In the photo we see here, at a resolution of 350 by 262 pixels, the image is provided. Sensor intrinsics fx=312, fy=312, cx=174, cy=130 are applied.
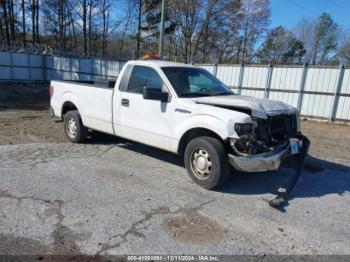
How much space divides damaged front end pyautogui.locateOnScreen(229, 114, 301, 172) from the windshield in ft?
4.16

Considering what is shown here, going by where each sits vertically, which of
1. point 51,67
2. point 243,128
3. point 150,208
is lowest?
point 150,208

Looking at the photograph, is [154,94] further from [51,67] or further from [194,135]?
[51,67]

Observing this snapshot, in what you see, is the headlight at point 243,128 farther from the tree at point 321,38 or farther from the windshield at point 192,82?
the tree at point 321,38

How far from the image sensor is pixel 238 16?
33.9m

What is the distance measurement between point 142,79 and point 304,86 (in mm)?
10026

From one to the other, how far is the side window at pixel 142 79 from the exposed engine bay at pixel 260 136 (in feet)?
5.94

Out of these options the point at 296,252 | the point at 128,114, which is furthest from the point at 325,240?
the point at 128,114

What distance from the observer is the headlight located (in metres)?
4.43

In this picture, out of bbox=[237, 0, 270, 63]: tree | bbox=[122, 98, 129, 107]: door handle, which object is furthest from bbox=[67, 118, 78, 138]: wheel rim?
bbox=[237, 0, 270, 63]: tree

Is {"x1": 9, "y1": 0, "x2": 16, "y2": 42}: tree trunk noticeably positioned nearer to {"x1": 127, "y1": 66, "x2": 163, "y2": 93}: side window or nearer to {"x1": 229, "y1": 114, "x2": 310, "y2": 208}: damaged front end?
{"x1": 127, "y1": 66, "x2": 163, "y2": 93}: side window

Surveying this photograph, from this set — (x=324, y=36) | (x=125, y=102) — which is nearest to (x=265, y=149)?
(x=125, y=102)

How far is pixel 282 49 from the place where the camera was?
43.2 m

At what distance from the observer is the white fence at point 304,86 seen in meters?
12.8

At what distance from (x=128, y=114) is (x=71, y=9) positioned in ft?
119
